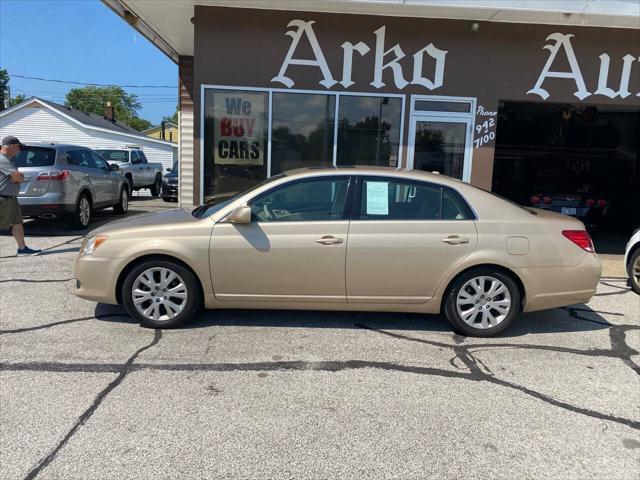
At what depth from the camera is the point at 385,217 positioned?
4.79 metres

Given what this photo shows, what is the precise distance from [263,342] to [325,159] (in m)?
5.07

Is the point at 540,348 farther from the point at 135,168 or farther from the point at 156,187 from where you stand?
the point at 156,187

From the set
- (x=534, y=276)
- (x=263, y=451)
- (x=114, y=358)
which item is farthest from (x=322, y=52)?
(x=263, y=451)

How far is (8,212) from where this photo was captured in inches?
303

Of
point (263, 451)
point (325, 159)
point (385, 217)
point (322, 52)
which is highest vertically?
point (322, 52)

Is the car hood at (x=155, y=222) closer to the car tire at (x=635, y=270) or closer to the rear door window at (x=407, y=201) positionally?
the rear door window at (x=407, y=201)

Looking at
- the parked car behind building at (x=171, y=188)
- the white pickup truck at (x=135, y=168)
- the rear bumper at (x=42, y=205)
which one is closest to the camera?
the rear bumper at (x=42, y=205)

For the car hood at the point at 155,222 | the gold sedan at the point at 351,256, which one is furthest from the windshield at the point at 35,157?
the gold sedan at the point at 351,256

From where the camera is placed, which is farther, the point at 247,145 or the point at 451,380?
the point at 247,145

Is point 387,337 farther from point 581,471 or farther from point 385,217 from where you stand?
point 581,471

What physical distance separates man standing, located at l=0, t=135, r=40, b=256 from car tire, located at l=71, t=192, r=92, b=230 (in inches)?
76.9

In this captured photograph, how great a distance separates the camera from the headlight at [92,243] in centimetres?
478

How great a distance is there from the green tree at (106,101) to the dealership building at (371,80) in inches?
3036

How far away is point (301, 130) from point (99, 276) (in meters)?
5.08
